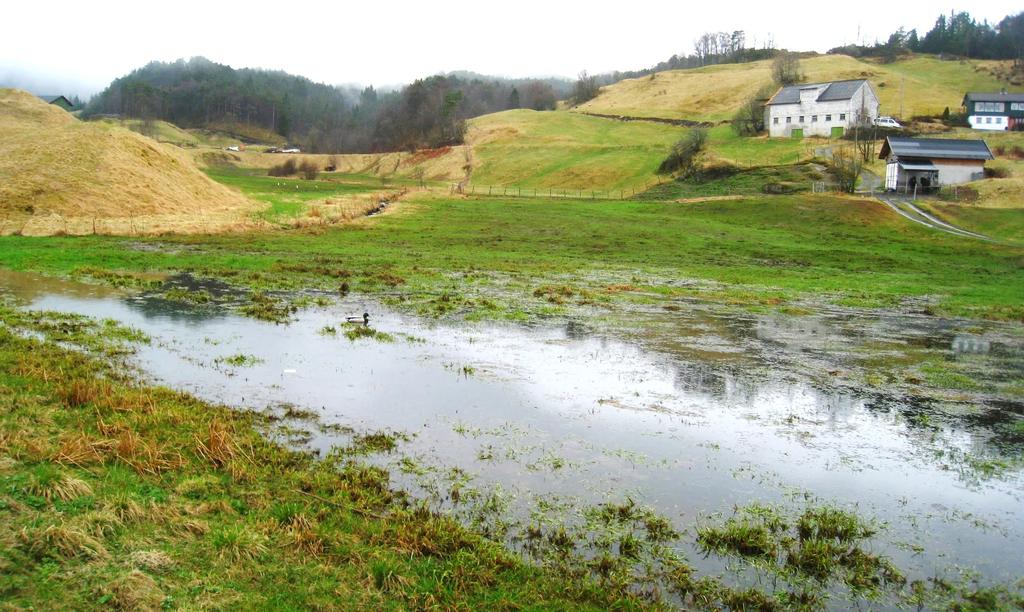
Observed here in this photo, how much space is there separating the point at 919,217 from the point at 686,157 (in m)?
34.6

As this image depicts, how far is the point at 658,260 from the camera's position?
4297cm

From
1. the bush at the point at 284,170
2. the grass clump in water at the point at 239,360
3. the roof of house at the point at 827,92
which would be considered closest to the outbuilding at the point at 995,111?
the roof of house at the point at 827,92

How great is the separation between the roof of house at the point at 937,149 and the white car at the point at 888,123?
71.8 ft

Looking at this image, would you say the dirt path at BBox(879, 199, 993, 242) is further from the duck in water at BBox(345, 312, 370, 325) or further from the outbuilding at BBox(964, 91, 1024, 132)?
the outbuilding at BBox(964, 91, 1024, 132)

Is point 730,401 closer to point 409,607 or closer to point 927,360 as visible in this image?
point 927,360

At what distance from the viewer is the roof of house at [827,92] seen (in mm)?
104000

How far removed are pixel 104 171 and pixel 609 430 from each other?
149ft

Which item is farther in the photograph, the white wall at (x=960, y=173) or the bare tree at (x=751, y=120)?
the bare tree at (x=751, y=120)

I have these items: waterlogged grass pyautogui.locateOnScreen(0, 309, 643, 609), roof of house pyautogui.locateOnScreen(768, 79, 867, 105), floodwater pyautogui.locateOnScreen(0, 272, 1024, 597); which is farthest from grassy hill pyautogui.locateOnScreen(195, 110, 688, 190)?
waterlogged grass pyautogui.locateOnScreen(0, 309, 643, 609)

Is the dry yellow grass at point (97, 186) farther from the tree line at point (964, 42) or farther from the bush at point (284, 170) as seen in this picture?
the tree line at point (964, 42)

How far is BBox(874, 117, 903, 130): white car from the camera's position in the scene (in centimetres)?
10231

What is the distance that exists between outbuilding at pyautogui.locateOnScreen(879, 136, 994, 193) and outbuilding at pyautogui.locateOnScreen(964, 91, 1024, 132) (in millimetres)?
→ 35808

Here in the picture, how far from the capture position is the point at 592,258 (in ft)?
141

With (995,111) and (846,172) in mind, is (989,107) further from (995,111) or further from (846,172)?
(846,172)
